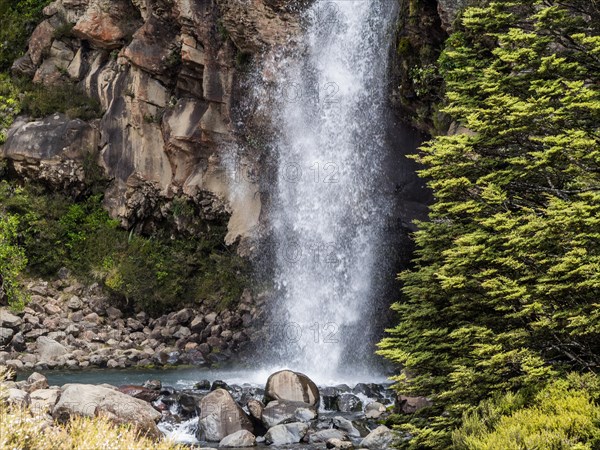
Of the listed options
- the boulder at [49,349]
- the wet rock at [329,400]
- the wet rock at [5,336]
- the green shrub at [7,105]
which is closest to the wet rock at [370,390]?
the wet rock at [329,400]

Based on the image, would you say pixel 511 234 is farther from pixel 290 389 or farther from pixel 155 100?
pixel 155 100

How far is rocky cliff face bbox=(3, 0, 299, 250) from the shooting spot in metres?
24.0

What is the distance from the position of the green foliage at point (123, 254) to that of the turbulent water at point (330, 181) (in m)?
3.23

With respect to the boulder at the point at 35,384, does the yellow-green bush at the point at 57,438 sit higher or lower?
higher

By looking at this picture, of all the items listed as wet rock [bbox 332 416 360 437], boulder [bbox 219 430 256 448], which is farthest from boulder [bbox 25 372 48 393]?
wet rock [bbox 332 416 360 437]

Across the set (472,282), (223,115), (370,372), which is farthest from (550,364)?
(223,115)

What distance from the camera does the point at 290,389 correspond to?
13.9m

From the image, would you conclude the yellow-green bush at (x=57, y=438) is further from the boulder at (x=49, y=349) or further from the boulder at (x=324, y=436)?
the boulder at (x=49, y=349)

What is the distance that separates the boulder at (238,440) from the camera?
38.4 feet

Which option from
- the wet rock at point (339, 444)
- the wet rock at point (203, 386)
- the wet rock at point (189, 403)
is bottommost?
the wet rock at point (203, 386)

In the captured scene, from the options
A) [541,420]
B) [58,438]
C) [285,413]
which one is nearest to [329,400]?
[285,413]

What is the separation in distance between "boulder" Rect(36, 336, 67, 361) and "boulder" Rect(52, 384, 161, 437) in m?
9.48

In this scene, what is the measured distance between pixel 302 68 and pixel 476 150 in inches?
569

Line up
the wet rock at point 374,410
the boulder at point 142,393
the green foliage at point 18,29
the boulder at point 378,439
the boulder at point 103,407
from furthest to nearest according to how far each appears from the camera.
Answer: the green foliage at point 18,29
the boulder at point 142,393
the wet rock at point 374,410
the boulder at point 378,439
the boulder at point 103,407
